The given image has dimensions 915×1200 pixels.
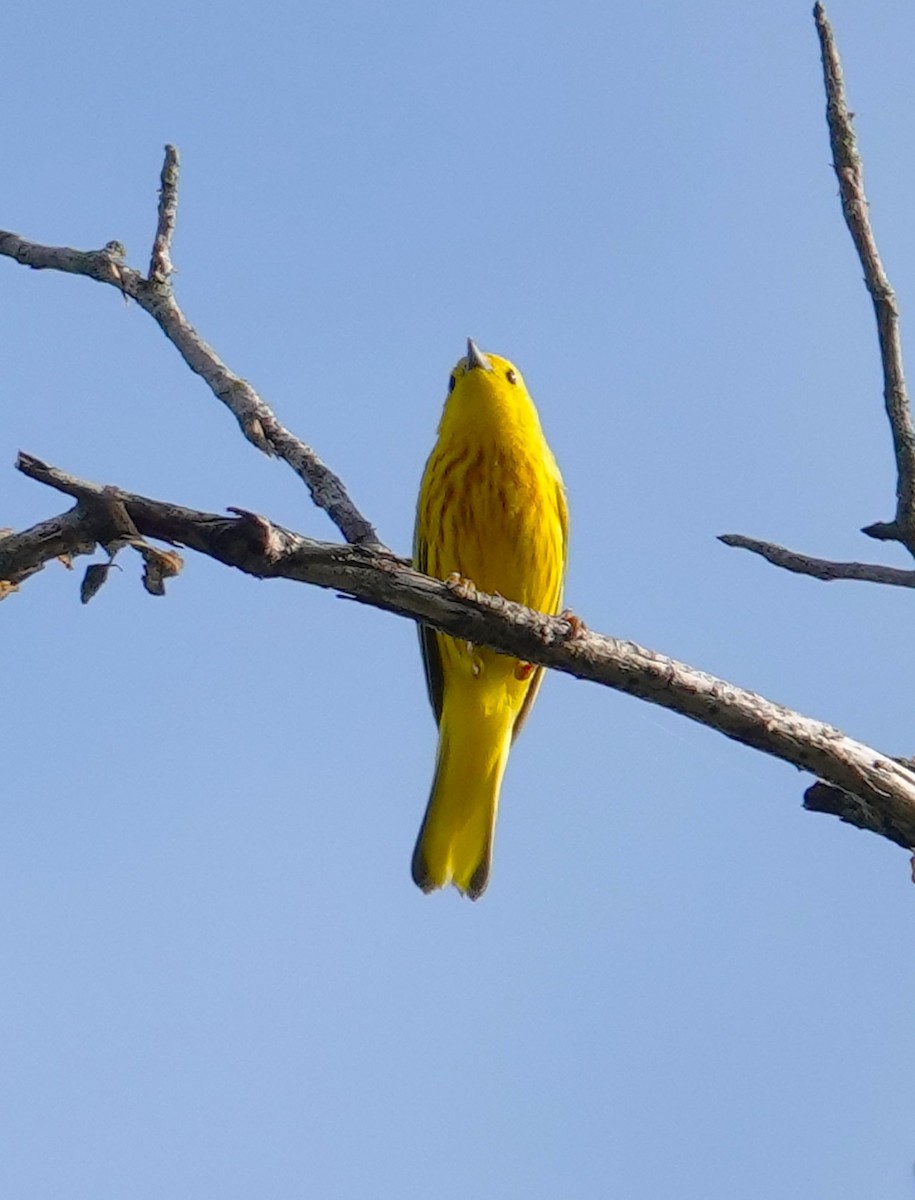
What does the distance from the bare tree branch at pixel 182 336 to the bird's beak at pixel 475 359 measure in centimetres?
153

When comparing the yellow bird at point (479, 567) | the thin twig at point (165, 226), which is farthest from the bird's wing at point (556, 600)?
the thin twig at point (165, 226)

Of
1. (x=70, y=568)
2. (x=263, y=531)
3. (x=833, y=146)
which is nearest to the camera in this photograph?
(x=263, y=531)

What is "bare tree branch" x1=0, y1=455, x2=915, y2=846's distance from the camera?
312 centimetres

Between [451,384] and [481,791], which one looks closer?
[481,791]

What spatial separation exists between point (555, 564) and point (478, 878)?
1.34 metres

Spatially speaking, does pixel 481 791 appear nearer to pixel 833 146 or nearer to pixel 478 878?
pixel 478 878

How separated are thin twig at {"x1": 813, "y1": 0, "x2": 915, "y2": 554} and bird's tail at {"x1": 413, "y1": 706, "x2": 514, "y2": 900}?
253 cm

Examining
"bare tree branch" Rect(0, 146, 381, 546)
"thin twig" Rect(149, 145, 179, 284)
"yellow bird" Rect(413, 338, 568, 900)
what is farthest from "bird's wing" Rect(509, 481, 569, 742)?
"thin twig" Rect(149, 145, 179, 284)

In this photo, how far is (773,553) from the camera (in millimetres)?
3621

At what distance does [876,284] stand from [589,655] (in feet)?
3.82

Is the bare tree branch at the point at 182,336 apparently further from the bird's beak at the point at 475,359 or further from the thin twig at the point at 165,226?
the bird's beak at the point at 475,359

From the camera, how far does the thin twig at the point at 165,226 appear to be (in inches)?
188

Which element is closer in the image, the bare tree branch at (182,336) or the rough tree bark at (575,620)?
the rough tree bark at (575,620)

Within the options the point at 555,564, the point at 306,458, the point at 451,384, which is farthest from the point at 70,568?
the point at 451,384
